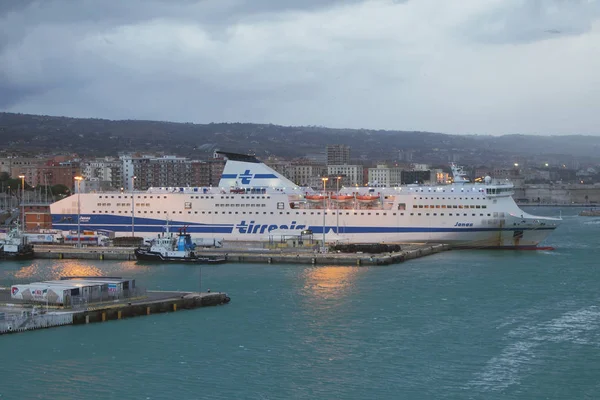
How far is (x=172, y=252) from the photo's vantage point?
3184 cm

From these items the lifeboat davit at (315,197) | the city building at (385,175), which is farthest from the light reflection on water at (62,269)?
the city building at (385,175)

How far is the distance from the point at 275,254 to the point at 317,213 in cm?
514

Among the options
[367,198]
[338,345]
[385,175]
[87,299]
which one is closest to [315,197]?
[367,198]

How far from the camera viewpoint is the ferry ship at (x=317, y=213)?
36.4 metres

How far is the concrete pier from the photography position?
63.5ft

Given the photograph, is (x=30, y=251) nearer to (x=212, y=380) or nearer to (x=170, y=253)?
(x=170, y=253)

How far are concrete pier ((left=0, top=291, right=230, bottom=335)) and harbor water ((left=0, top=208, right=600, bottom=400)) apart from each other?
41 cm

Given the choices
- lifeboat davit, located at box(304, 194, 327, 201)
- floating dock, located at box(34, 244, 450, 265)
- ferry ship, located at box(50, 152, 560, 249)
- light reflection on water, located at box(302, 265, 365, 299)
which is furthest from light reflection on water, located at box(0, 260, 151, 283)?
lifeboat davit, located at box(304, 194, 327, 201)

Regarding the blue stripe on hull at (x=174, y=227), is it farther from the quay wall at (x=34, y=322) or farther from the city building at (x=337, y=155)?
the city building at (x=337, y=155)

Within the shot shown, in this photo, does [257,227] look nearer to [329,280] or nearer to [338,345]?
[329,280]

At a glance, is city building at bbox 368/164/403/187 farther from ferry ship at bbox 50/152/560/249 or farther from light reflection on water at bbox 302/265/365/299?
light reflection on water at bbox 302/265/365/299

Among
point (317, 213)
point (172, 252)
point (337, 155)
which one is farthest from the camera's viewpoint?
point (337, 155)

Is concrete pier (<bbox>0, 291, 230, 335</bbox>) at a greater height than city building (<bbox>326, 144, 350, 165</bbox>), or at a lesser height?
lesser

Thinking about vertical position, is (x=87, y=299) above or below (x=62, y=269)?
below
